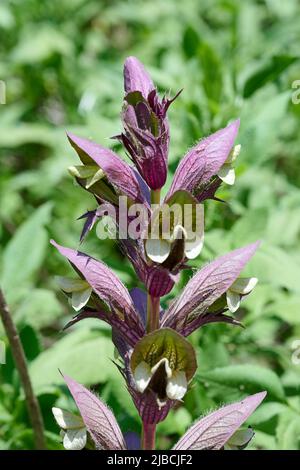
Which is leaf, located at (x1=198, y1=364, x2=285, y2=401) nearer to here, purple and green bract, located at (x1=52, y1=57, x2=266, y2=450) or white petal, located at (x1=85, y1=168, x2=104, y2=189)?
purple and green bract, located at (x1=52, y1=57, x2=266, y2=450)

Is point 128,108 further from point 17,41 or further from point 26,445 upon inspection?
point 17,41

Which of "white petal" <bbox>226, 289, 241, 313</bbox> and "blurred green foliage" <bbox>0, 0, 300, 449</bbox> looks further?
"blurred green foliage" <bbox>0, 0, 300, 449</bbox>

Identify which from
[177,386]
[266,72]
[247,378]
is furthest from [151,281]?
[266,72]

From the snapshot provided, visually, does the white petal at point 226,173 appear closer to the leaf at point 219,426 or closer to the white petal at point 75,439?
the leaf at point 219,426

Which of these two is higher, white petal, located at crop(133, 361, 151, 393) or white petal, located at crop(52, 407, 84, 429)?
white petal, located at crop(133, 361, 151, 393)

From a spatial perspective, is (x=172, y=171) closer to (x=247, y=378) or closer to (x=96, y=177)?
(x=247, y=378)

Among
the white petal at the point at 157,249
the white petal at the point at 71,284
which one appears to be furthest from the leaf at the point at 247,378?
the white petal at the point at 157,249

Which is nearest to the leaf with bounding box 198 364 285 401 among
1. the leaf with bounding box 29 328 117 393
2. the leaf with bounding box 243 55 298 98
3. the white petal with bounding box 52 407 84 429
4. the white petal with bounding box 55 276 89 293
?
the leaf with bounding box 29 328 117 393

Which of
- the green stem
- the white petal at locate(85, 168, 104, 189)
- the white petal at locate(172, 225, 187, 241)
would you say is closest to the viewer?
the white petal at locate(172, 225, 187, 241)
